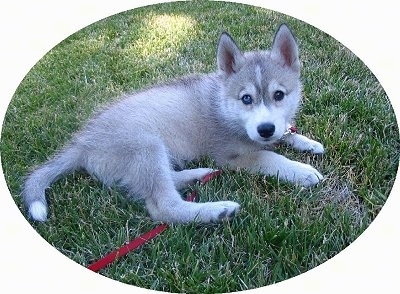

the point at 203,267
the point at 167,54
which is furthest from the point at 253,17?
the point at 203,267

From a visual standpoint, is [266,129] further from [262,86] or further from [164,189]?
[164,189]

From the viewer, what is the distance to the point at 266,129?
3361 mm

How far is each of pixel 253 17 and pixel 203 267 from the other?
268 centimetres

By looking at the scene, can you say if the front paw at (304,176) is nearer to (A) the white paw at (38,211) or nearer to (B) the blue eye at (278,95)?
(B) the blue eye at (278,95)

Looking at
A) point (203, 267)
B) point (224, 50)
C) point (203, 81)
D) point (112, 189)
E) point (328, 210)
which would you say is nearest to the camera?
point (203, 267)

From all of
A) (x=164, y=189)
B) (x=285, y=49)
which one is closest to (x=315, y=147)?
(x=285, y=49)

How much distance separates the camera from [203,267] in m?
2.74

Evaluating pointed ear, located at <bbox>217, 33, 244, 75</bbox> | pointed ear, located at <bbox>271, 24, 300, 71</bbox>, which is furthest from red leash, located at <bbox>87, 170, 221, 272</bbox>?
pointed ear, located at <bbox>271, 24, 300, 71</bbox>

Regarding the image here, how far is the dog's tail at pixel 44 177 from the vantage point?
315 centimetres

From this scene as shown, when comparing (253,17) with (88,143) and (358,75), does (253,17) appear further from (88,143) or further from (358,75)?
(88,143)

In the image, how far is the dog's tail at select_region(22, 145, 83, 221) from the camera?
124 inches

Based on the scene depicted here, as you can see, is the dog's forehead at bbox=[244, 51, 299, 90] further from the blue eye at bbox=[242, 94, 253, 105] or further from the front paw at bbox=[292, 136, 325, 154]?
the front paw at bbox=[292, 136, 325, 154]

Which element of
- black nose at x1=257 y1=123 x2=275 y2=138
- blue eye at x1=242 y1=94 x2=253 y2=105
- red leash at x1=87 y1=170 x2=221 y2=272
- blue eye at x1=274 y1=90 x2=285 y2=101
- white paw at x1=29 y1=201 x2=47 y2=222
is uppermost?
blue eye at x1=274 y1=90 x2=285 y2=101

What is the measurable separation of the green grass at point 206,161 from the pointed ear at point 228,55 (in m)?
0.64
